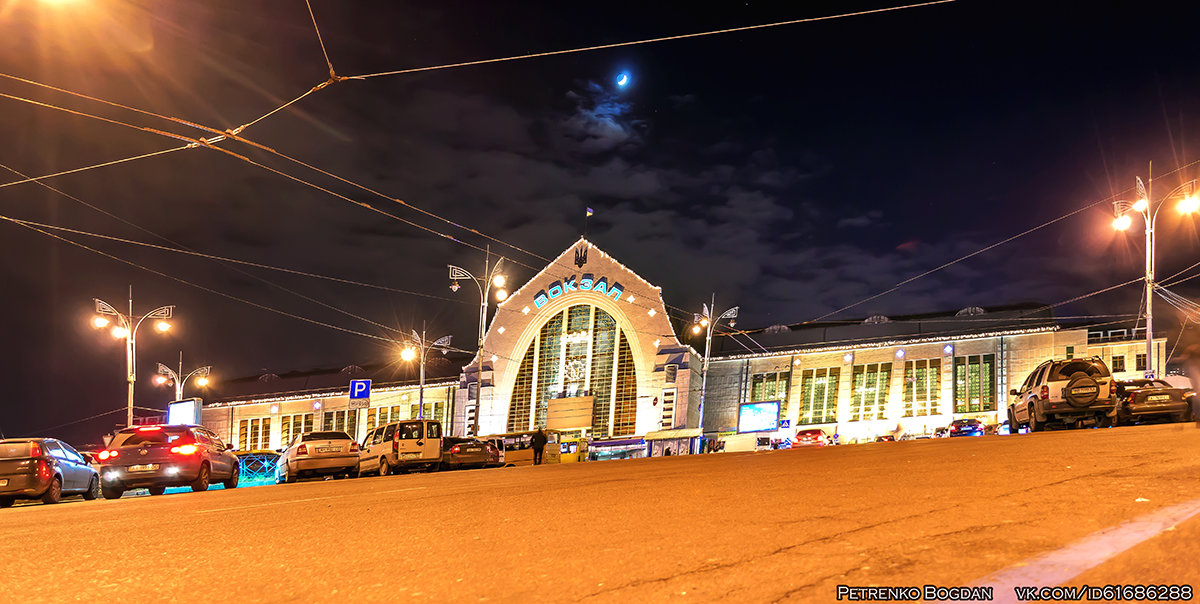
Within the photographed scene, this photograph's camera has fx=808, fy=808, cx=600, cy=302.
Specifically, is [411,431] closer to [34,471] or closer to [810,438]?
[34,471]

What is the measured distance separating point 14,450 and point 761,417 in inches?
1634

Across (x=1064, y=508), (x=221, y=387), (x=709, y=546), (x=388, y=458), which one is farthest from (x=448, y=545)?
(x=221, y=387)

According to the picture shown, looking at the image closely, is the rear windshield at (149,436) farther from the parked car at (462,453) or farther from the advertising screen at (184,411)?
the advertising screen at (184,411)

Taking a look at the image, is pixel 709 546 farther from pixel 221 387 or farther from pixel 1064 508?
pixel 221 387

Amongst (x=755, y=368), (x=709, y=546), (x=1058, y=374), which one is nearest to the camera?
(x=709, y=546)

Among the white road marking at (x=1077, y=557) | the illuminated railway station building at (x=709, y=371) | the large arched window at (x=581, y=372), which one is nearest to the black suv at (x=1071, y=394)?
the white road marking at (x=1077, y=557)

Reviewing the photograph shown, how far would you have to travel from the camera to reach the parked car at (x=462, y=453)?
29.3 metres

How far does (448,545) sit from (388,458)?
2156 cm

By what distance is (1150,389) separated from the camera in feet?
74.1

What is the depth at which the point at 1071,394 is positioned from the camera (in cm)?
2077

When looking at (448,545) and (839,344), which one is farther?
(839,344)

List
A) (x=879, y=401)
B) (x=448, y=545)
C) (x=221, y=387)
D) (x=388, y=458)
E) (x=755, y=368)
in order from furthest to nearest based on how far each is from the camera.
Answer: (x=221, y=387)
(x=755, y=368)
(x=879, y=401)
(x=388, y=458)
(x=448, y=545)

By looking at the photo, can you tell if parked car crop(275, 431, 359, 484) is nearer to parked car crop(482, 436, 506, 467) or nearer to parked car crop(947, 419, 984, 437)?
parked car crop(482, 436, 506, 467)

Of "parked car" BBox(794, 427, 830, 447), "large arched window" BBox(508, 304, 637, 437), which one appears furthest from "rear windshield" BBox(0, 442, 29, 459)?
"large arched window" BBox(508, 304, 637, 437)
